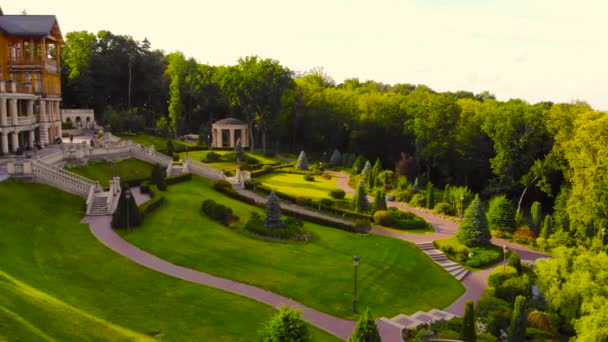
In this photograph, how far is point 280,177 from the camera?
62.5m

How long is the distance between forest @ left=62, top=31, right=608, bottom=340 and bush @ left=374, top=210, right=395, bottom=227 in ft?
33.6

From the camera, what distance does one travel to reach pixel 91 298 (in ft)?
68.7

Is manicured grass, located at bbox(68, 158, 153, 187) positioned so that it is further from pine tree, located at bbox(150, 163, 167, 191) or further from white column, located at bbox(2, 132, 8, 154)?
white column, located at bbox(2, 132, 8, 154)

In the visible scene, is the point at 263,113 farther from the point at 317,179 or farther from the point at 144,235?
the point at 144,235

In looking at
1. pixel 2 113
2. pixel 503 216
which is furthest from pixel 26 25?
pixel 503 216

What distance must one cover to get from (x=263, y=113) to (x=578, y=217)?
49.9m

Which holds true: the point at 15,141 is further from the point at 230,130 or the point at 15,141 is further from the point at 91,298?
the point at 230,130

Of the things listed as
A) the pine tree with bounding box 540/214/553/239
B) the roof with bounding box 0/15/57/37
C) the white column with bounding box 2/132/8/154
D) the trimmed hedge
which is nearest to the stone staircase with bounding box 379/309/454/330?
the pine tree with bounding box 540/214/553/239

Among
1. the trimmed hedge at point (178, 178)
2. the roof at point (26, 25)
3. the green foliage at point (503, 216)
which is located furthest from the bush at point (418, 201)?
the roof at point (26, 25)

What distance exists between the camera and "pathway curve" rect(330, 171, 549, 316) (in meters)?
29.1

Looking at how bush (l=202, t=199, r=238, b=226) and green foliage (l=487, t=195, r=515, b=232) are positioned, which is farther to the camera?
green foliage (l=487, t=195, r=515, b=232)

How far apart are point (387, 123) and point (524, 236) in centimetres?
3831

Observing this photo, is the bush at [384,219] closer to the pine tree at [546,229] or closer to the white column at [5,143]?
the pine tree at [546,229]

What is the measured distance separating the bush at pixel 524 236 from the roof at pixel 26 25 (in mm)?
52824
